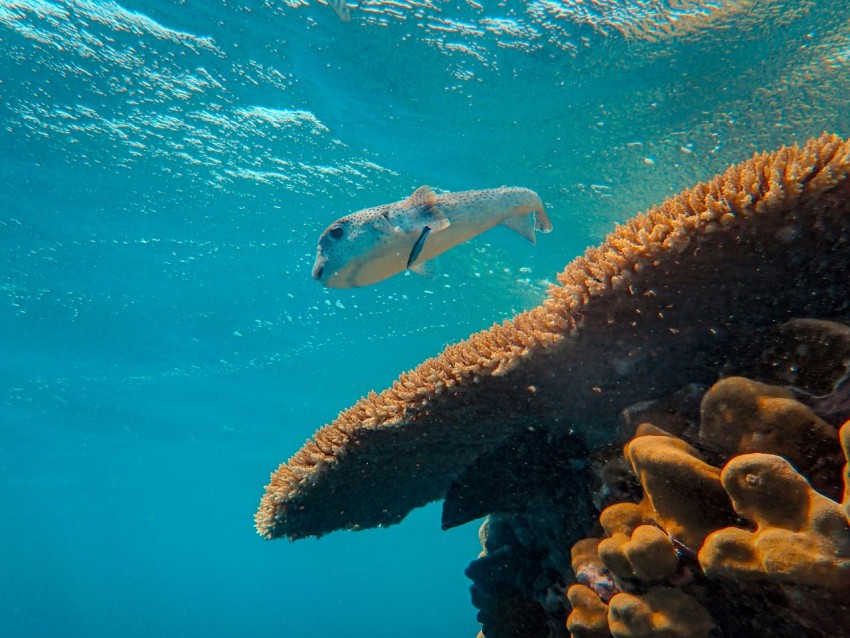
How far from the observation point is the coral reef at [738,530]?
1.75m

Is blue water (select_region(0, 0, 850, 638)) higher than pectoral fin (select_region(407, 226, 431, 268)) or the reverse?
higher

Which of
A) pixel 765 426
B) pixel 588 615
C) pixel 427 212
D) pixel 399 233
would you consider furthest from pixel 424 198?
pixel 588 615

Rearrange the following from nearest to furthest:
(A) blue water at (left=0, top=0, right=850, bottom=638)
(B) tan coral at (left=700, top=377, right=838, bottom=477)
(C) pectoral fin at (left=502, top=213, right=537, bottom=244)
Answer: (B) tan coral at (left=700, top=377, right=838, bottom=477)
(C) pectoral fin at (left=502, top=213, right=537, bottom=244)
(A) blue water at (left=0, top=0, right=850, bottom=638)

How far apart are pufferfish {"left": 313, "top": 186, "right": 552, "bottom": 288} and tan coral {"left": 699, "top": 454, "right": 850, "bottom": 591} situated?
2.99 meters

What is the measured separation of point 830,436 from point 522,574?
9.12 ft

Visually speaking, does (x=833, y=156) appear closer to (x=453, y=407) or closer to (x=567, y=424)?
(x=567, y=424)

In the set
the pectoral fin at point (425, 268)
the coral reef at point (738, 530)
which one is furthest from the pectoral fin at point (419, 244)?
the coral reef at point (738, 530)

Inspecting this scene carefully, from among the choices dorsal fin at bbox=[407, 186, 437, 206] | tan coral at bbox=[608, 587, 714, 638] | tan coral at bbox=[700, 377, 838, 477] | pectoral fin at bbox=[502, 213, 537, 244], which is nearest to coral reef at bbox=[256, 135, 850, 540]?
tan coral at bbox=[700, 377, 838, 477]

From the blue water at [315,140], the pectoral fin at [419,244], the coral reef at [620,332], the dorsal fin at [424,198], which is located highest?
the blue water at [315,140]

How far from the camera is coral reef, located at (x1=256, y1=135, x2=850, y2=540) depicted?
253 centimetres

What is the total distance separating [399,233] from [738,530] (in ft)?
10.5

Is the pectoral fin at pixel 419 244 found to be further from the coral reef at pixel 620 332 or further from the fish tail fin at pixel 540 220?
the fish tail fin at pixel 540 220

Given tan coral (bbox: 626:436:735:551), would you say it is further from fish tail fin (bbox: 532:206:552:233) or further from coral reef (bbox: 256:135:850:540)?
fish tail fin (bbox: 532:206:552:233)

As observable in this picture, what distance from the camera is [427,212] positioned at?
433 cm
